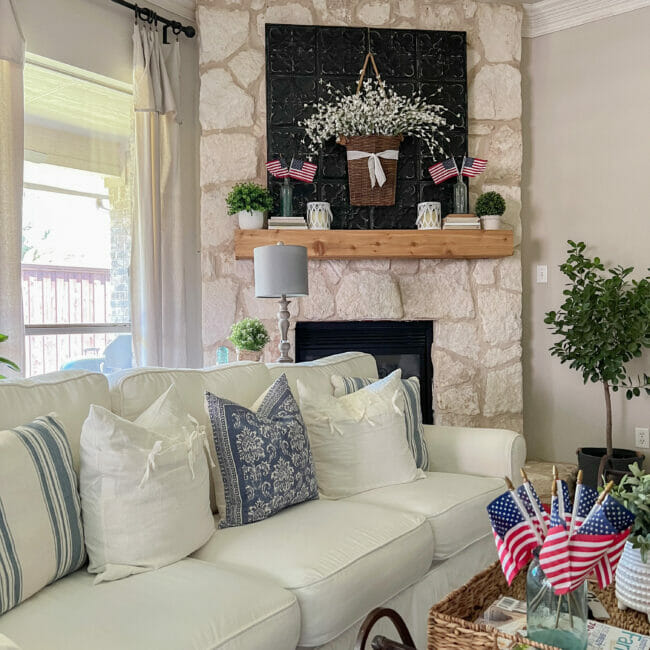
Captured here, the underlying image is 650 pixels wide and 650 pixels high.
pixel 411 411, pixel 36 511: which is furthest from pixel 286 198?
pixel 36 511

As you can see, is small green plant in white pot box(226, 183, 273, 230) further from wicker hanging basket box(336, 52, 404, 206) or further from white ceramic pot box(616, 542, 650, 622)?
white ceramic pot box(616, 542, 650, 622)

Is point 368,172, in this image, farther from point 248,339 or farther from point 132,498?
point 132,498

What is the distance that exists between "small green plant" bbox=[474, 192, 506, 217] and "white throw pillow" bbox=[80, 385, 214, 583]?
2.82 metres

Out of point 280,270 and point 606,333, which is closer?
point 280,270

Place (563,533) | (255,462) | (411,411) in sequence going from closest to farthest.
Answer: (563,533), (255,462), (411,411)

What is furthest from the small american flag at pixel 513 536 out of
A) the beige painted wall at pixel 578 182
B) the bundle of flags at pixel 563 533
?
the beige painted wall at pixel 578 182

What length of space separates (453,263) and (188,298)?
1.68 meters

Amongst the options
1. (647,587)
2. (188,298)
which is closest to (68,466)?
(647,587)

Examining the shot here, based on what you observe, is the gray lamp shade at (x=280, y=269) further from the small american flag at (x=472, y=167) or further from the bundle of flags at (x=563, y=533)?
the bundle of flags at (x=563, y=533)

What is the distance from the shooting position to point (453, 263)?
13.9 ft

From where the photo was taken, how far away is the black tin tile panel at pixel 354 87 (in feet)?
13.4

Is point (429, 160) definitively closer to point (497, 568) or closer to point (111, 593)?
point (497, 568)

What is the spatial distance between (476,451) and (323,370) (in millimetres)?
696

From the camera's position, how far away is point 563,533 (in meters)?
1.19
